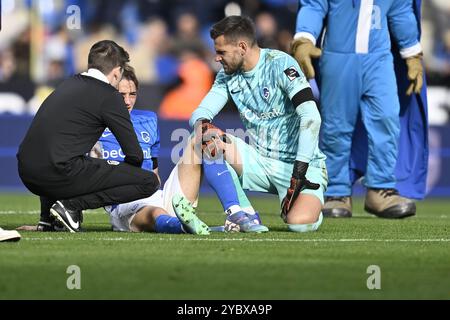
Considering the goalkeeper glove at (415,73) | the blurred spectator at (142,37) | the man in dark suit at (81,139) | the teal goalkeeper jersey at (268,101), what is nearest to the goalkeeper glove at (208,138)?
the teal goalkeeper jersey at (268,101)

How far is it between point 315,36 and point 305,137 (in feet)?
9.16

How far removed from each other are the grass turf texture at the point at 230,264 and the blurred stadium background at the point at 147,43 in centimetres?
825

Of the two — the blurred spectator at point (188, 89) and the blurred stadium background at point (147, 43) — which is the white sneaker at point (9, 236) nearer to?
the blurred stadium background at point (147, 43)

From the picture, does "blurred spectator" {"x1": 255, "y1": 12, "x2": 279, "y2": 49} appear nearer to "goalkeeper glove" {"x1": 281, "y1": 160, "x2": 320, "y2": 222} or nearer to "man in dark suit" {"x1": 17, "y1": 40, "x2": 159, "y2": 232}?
"goalkeeper glove" {"x1": 281, "y1": 160, "x2": 320, "y2": 222}

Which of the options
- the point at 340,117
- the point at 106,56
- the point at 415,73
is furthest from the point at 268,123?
the point at 415,73

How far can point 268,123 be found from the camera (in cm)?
896

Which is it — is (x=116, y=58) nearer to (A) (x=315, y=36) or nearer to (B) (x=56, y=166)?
(B) (x=56, y=166)

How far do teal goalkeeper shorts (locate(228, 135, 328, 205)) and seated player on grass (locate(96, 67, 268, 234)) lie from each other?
12.3 inches

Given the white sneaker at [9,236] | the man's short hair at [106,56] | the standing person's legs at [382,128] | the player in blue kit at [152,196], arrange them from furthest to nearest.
Answer: the standing person's legs at [382,128], the player in blue kit at [152,196], the man's short hair at [106,56], the white sneaker at [9,236]

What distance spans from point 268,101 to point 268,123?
19cm

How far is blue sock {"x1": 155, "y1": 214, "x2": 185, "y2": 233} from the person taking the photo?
27.7 feet

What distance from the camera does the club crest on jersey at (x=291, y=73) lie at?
862 centimetres

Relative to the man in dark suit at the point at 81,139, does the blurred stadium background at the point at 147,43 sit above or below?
above

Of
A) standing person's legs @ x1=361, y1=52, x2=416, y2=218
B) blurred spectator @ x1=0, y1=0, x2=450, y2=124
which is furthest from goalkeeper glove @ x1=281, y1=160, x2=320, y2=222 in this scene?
blurred spectator @ x1=0, y1=0, x2=450, y2=124
